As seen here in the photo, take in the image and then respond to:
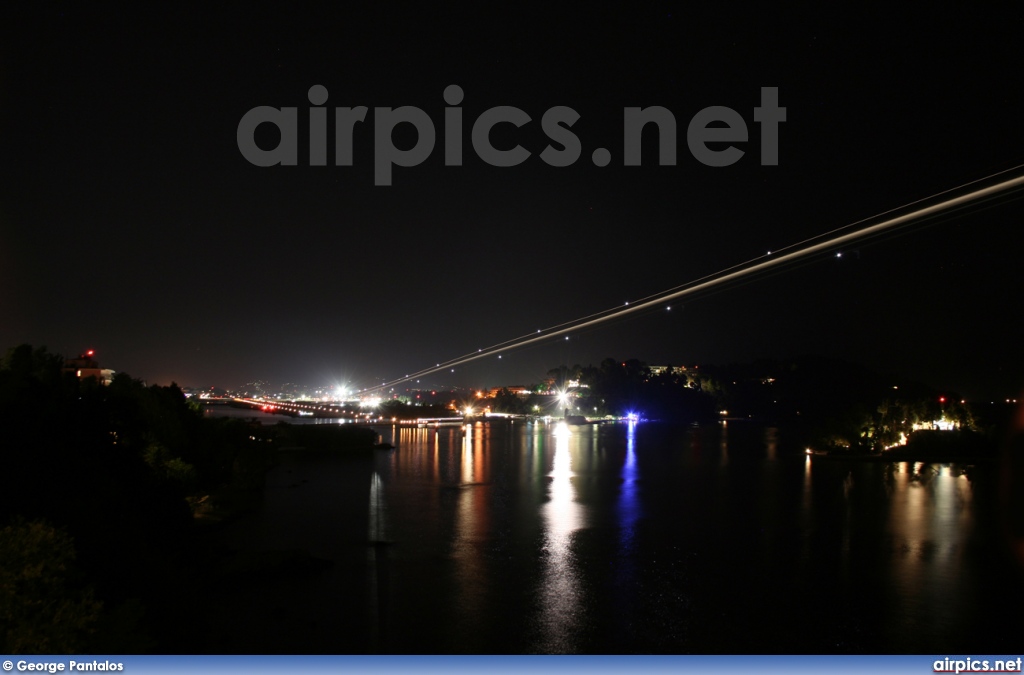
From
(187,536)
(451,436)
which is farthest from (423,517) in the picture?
(451,436)

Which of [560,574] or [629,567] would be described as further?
[629,567]

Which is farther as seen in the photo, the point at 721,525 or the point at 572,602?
the point at 721,525

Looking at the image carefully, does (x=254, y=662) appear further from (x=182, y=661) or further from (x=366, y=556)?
(x=366, y=556)

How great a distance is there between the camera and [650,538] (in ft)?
33.9

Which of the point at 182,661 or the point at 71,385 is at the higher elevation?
the point at 71,385

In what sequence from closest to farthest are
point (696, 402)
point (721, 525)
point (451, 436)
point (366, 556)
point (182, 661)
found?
point (182, 661)
point (366, 556)
point (721, 525)
point (451, 436)
point (696, 402)

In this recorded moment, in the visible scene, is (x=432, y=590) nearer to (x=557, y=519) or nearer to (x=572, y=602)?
(x=572, y=602)

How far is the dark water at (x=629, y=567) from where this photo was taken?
625 centimetres

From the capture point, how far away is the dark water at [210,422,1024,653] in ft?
20.5

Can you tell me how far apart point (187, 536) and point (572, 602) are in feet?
13.8

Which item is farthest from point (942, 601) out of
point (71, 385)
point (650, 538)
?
point (71, 385)

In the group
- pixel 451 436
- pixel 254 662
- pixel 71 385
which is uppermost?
pixel 71 385

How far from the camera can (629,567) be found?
8.55 m

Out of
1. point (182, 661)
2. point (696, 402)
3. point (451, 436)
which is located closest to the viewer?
point (182, 661)
